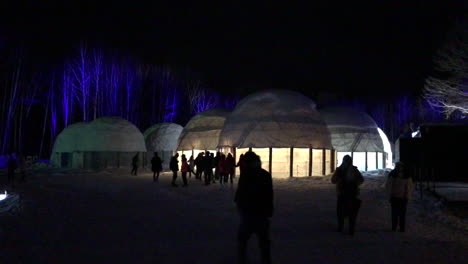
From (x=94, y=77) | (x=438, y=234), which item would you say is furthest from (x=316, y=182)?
(x=94, y=77)

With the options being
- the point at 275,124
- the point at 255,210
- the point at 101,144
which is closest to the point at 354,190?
the point at 255,210

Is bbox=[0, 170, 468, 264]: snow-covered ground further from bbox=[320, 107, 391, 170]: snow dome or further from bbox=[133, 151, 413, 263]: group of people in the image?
bbox=[320, 107, 391, 170]: snow dome

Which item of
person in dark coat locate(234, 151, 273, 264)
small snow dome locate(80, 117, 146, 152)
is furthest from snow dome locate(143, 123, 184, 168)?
person in dark coat locate(234, 151, 273, 264)

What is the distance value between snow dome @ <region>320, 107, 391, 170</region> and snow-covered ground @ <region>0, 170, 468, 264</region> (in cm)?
2445

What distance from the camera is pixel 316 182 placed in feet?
80.9

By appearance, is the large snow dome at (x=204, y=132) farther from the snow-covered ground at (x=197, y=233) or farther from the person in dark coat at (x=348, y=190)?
the person in dark coat at (x=348, y=190)

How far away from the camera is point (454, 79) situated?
26.6 m

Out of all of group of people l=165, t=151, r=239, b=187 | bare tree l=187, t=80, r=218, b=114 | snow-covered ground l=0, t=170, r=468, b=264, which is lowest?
snow-covered ground l=0, t=170, r=468, b=264

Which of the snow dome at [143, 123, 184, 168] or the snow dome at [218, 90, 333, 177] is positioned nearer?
the snow dome at [218, 90, 333, 177]

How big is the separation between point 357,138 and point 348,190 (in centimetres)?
3237

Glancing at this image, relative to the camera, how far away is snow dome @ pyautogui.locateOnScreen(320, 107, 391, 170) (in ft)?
134

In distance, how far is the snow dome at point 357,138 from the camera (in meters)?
40.8

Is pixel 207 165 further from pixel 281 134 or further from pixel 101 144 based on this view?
pixel 101 144

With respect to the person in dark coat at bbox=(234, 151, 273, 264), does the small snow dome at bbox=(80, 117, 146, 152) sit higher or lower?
higher
